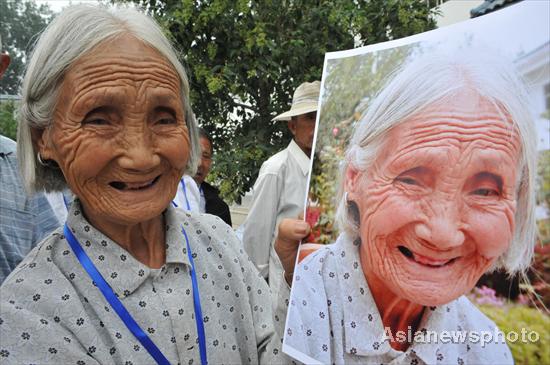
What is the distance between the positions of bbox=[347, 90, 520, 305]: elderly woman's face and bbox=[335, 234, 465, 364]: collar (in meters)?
0.04

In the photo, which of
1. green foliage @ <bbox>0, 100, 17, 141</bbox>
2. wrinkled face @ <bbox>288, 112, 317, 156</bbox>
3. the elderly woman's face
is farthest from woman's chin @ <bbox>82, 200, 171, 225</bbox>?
green foliage @ <bbox>0, 100, 17, 141</bbox>

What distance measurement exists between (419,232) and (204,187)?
396cm

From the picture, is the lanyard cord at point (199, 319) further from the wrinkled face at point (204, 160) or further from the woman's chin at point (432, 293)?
the wrinkled face at point (204, 160)

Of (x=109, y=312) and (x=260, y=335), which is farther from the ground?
(x=109, y=312)

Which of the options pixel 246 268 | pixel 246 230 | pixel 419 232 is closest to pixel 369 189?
pixel 419 232

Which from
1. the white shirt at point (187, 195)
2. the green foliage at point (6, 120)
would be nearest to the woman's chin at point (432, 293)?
the white shirt at point (187, 195)

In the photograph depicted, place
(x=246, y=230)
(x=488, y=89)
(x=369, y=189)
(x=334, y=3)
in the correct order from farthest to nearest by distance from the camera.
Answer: (x=334, y=3), (x=246, y=230), (x=369, y=189), (x=488, y=89)

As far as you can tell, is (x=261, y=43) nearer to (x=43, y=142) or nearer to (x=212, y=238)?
(x=212, y=238)

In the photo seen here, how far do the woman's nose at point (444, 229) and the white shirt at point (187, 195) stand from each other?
249 centimetres

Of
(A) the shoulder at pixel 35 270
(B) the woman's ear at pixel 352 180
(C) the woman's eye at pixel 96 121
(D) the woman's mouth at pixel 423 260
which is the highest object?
(C) the woman's eye at pixel 96 121

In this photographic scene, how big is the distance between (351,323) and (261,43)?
4.35 metres

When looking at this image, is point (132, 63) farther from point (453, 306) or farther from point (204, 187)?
point (204, 187)

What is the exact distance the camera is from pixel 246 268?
1616 millimetres

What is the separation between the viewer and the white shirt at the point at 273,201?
260cm
